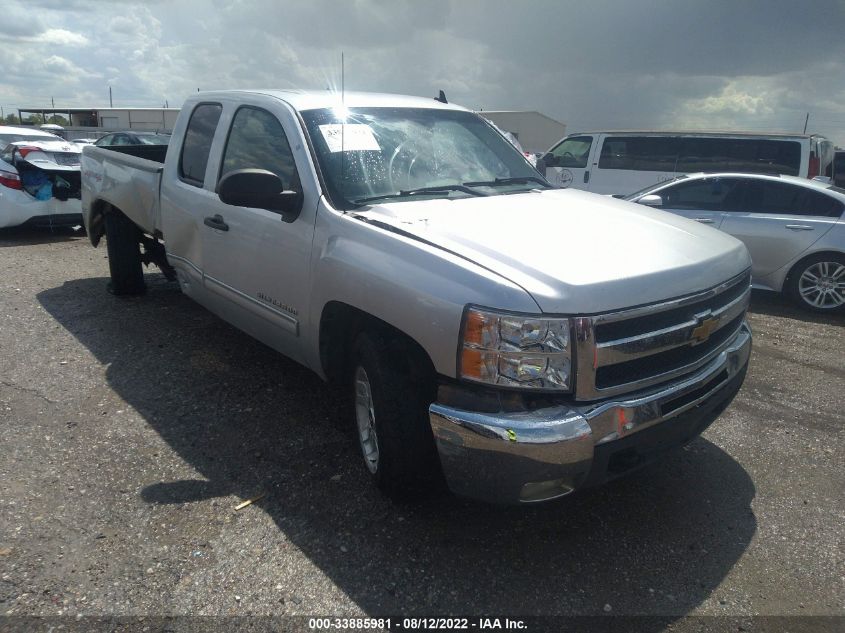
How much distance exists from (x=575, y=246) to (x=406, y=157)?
1.33 metres

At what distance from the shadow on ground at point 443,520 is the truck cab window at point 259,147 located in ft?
4.91

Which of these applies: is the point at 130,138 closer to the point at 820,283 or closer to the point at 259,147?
the point at 259,147

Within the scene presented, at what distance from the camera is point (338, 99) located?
4.08 meters

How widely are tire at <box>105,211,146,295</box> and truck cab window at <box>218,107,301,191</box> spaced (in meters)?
2.52

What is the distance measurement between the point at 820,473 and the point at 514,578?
202 cm

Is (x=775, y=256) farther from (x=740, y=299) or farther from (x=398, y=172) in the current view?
(x=398, y=172)

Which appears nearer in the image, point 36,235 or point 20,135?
point 36,235

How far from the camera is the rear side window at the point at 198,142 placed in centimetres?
457

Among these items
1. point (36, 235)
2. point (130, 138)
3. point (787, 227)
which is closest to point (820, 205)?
point (787, 227)

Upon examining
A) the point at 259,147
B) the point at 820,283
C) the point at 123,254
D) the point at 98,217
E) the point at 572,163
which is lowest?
the point at 820,283

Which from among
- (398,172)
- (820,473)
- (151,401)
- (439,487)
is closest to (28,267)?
(151,401)

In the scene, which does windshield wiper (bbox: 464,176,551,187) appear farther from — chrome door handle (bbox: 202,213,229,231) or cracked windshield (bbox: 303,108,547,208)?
chrome door handle (bbox: 202,213,229,231)

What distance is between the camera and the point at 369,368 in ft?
9.91

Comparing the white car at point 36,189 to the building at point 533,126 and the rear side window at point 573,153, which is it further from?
the building at point 533,126
